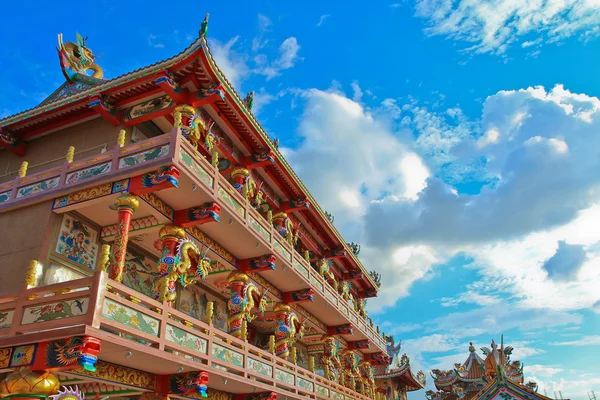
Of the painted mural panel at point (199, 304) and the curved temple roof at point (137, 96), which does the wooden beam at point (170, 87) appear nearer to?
the curved temple roof at point (137, 96)

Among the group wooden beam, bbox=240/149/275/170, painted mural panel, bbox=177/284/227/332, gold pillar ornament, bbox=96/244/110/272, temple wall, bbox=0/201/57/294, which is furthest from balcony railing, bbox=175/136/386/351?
temple wall, bbox=0/201/57/294

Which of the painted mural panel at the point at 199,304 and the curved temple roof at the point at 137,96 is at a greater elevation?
the curved temple roof at the point at 137,96

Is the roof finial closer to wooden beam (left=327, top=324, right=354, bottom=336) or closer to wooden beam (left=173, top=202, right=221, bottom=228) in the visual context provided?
wooden beam (left=173, top=202, right=221, bottom=228)

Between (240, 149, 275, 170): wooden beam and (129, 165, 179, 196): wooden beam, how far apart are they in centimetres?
624

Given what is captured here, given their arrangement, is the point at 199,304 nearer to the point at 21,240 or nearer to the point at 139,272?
the point at 139,272

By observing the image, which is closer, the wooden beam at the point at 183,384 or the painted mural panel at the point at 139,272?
the wooden beam at the point at 183,384

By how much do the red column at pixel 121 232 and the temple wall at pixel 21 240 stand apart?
176 centimetres

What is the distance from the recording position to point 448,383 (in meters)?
38.9

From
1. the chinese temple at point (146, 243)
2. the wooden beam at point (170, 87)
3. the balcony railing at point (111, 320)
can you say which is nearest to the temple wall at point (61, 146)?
the chinese temple at point (146, 243)

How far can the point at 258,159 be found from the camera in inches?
699

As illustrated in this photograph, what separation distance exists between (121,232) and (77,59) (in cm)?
872

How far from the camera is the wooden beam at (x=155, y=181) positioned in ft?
37.4

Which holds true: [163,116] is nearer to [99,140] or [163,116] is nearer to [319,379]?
[99,140]

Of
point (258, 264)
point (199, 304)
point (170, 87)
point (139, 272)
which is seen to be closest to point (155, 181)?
point (170, 87)
